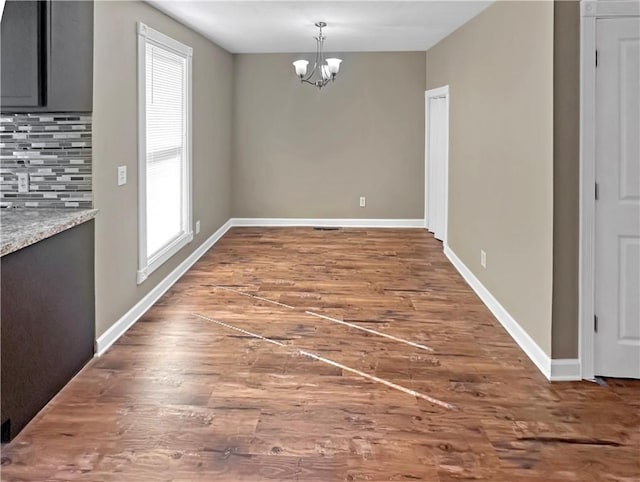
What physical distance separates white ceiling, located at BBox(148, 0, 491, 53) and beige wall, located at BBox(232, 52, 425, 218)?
71 centimetres

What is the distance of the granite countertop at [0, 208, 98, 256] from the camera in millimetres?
2475

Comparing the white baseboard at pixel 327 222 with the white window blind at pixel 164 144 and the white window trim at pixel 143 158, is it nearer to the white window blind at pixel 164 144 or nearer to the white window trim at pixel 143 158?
the white window blind at pixel 164 144

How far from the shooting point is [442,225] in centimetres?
731

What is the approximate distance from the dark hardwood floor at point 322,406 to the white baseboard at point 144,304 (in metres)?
0.08

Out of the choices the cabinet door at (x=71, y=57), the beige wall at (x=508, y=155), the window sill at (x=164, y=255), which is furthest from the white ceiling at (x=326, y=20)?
the window sill at (x=164, y=255)

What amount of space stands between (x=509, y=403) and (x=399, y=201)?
5411mm

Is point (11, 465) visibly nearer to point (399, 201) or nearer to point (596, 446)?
point (596, 446)

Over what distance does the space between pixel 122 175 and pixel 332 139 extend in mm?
4573

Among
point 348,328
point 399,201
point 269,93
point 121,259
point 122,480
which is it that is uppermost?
point 269,93

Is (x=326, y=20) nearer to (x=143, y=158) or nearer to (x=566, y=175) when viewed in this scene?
(x=143, y=158)

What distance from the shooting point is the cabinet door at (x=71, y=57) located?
2.95m

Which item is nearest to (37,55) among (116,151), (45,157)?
(45,157)

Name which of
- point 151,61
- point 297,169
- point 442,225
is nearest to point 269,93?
point 297,169

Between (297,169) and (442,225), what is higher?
(297,169)
